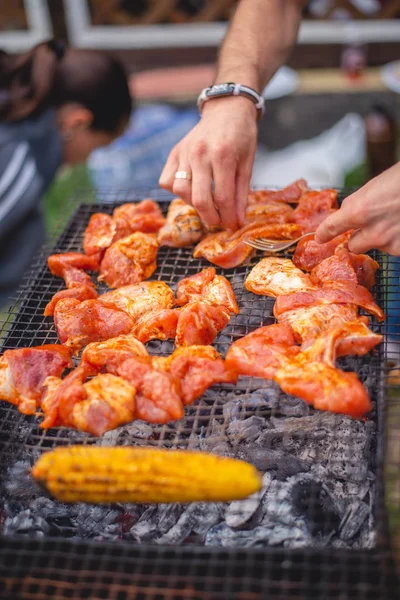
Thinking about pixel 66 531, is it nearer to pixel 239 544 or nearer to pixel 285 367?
pixel 239 544

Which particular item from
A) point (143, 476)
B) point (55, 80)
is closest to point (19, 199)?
point (55, 80)

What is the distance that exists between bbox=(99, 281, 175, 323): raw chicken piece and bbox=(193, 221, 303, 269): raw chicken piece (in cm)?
38

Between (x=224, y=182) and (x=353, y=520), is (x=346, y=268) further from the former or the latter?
(x=353, y=520)

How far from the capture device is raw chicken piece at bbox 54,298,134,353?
3.11m

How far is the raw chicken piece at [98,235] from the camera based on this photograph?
381 cm

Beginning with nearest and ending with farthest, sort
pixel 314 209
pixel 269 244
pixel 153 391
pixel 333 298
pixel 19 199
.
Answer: pixel 153 391, pixel 333 298, pixel 269 244, pixel 314 209, pixel 19 199

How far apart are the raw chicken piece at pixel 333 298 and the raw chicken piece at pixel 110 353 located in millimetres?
785

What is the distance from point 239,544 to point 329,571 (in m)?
0.63

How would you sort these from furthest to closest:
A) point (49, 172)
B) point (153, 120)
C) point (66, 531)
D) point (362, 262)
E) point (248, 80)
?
point (153, 120), point (49, 172), point (248, 80), point (362, 262), point (66, 531)

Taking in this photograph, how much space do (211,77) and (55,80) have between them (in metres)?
3.43

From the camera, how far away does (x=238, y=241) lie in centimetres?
357

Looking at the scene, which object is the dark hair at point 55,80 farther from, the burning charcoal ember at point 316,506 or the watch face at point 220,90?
the burning charcoal ember at point 316,506

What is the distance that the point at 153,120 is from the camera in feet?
25.3

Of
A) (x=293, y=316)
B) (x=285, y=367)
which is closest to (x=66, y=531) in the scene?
(x=285, y=367)
